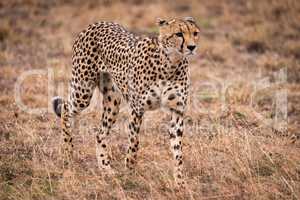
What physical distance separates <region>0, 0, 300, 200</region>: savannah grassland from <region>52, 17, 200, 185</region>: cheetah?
22cm

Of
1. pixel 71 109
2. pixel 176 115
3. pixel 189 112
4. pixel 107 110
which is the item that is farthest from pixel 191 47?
pixel 189 112

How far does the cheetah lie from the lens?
4.57 meters

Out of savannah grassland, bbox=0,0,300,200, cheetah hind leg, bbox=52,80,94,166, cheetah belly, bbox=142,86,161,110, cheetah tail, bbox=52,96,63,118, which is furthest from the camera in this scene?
cheetah tail, bbox=52,96,63,118

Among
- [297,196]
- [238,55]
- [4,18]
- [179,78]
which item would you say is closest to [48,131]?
[179,78]

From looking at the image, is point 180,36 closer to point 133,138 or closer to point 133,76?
point 133,76

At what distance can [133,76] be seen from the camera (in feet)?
15.9

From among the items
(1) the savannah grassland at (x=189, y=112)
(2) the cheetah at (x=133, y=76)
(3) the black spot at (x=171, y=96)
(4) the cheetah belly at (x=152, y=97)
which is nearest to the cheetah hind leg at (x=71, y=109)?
(2) the cheetah at (x=133, y=76)

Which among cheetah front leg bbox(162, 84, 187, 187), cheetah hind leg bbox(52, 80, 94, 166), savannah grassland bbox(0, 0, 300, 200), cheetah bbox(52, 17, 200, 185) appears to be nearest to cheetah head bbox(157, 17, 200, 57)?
cheetah bbox(52, 17, 200, 185)

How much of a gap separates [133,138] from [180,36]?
85 cm

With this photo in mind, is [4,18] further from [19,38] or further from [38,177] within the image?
[38,177]

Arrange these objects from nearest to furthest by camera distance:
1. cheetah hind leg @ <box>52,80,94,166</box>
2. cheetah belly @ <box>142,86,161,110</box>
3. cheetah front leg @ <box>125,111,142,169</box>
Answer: cheetah belly @ <box>142,86,161,110</box>
cheetah front leg @ <box>125,111,142,169</box>
cheetah hind leg @ <box>52,80,94,166</box>

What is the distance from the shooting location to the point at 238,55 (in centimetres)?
935

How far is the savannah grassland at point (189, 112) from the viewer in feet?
14.8

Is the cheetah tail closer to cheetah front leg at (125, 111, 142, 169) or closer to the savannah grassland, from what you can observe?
the savannah grassland
